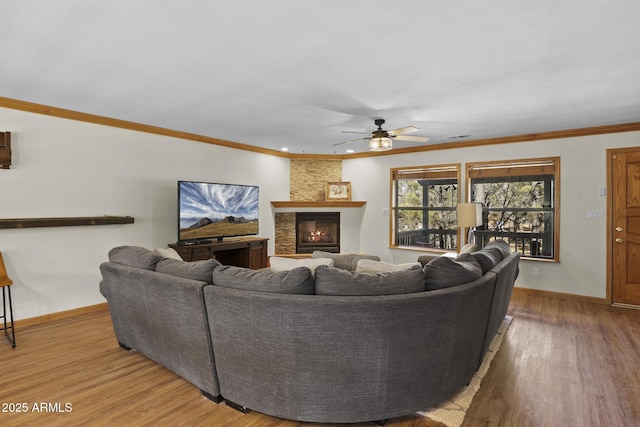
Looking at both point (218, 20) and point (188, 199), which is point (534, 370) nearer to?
point (218, 20)

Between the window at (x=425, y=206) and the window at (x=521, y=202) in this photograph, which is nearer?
the window at (x=521, y=202)

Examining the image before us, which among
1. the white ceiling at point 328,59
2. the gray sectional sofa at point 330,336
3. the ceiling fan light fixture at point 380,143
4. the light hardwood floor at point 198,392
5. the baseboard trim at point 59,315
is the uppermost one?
the white ceiling at point 328,59

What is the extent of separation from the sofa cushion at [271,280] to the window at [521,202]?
4439 millimetres

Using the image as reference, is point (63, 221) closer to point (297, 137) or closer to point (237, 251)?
point (237, 251)

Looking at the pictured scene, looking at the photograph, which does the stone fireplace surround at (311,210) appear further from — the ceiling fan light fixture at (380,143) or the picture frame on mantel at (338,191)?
the ceiling fan light fixture at (380,143)

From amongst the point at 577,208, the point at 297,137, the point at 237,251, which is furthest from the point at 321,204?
the point at 577,208

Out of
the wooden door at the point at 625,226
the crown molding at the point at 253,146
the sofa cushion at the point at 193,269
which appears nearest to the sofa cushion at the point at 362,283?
the sofa cushion at the point at 193,269

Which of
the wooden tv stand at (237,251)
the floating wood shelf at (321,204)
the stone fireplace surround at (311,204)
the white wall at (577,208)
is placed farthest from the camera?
the stone fireplace surround at (311,204)

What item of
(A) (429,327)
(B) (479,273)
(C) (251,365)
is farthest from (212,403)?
(B) (479,273)

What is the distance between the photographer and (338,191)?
688cm

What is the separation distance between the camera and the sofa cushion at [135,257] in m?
2.69

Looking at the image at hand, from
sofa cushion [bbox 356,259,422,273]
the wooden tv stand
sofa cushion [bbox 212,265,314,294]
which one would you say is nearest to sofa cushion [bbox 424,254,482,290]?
sofa cushion [bbox 356,259,422,273]

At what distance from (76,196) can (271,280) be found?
331cm

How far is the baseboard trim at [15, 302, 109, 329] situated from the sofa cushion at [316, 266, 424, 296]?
3.58 meters
